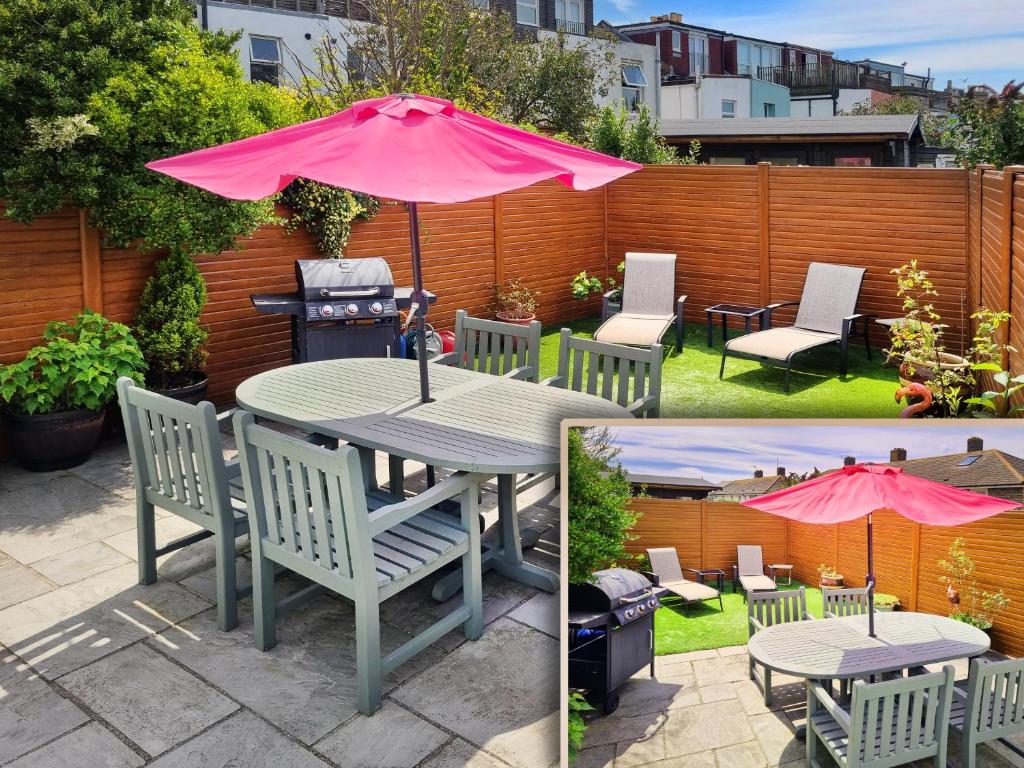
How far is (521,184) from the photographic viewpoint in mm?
3275

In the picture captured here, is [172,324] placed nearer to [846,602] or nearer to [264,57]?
[846,602]

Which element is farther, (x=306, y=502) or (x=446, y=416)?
(x=446, y=416)

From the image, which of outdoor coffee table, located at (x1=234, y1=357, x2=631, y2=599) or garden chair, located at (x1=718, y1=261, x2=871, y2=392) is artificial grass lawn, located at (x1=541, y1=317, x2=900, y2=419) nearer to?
garden chair, located at (x1=718, y1=261, x2=871, y2=392)

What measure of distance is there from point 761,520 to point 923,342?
19.5 ft

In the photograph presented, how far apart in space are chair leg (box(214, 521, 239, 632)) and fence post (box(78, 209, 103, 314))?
117 inches

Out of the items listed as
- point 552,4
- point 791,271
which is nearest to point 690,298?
point 791,271

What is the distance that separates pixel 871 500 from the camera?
1475mm

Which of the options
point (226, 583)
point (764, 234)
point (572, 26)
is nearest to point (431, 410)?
point (226, 583)

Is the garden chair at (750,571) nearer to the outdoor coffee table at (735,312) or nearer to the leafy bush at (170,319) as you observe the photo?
the leafy bush at (170,319)

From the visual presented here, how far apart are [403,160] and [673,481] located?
2.05 m

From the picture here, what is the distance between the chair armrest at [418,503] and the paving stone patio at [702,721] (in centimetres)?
147

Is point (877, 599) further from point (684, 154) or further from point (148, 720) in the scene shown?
point (684, 154)

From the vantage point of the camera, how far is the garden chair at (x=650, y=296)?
8.67 meters

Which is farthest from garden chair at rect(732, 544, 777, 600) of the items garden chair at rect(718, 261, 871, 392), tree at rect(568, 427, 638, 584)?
garden chair at rect(718, 261, 871, 392)
